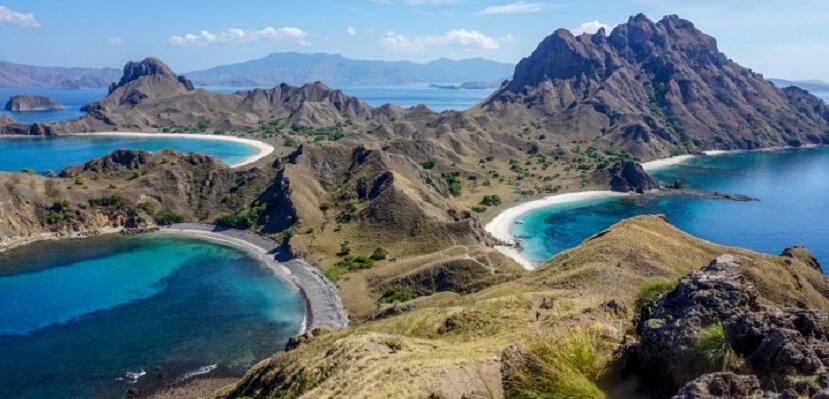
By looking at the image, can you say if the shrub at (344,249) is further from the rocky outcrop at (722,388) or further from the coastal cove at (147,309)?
the rocky outcrop at (722,388)

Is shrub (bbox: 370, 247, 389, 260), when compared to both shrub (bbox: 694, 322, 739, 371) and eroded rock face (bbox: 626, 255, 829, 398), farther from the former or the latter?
shrub (bbox: 694, 322, 739, 371)

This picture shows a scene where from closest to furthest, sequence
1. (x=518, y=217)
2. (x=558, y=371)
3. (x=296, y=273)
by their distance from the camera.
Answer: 1. (x=558, y=371)
2. (x=296, y=273)
3. (x=518, y=217)

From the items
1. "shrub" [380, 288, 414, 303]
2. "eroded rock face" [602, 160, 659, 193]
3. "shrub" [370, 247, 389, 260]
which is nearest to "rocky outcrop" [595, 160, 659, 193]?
"eroded rock face" [602, 160, 659, 193]

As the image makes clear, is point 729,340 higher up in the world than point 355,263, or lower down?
higher up

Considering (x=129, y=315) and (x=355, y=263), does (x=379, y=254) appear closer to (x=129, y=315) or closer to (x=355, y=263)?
(x=355, y=263)

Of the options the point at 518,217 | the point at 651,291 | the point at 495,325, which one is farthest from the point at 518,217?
the point at 651,291

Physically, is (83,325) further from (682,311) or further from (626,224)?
(682,311)

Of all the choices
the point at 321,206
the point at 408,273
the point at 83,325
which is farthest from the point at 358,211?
the point at 83,325
